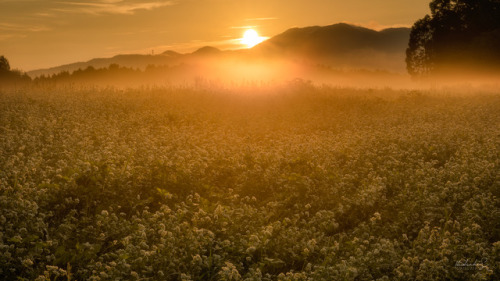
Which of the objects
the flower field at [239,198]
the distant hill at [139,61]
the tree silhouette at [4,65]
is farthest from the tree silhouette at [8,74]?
the flower field at [239,198]

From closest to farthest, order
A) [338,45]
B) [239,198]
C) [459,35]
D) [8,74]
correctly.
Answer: [239,198] → [459,35] → [8,74] → [338,45]

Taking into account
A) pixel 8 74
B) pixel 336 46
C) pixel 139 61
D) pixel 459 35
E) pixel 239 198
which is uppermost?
pixel 336 46

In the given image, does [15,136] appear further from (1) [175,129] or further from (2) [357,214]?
(2) [357,214]

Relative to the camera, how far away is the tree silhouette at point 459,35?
33812 millimetres

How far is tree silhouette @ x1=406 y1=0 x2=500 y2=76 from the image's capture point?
1331 inches

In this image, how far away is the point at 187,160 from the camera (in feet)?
32.4

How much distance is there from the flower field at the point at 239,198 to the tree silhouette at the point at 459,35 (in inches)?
818

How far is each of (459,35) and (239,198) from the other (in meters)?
33.4

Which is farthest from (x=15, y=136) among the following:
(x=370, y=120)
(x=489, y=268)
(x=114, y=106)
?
(x=370, y=120)

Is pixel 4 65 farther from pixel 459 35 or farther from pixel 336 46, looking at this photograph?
pixel 336 46

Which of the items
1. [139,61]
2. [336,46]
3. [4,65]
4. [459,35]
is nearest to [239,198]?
[459,35]

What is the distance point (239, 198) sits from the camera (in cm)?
885

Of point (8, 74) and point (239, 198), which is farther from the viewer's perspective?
point (8, 74)

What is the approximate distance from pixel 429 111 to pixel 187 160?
12.5 meters
